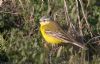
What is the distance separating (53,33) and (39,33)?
2.35 ft

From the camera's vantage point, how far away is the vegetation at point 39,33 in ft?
28.8

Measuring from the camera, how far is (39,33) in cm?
989

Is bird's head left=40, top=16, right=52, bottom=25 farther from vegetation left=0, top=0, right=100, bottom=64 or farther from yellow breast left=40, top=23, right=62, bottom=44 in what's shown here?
vegetation left=0, top=0, right=100, bottom=64

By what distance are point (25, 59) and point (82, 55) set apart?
114cm

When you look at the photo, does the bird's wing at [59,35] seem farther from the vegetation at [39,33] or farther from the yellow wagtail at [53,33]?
the vegetation at [39,33]

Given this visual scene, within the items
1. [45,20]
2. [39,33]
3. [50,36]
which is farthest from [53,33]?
[39,33]

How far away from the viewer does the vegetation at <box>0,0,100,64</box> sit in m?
8.78

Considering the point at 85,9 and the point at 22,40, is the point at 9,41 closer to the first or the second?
Answer: the point at 22,40

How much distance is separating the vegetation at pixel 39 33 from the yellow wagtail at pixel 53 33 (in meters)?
0.18

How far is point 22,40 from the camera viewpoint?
31.2 ft

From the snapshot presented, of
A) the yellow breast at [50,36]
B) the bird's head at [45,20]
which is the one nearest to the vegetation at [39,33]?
the yellow breast at [50,36]

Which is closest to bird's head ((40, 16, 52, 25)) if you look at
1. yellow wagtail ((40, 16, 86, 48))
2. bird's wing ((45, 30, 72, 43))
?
yellow wagtail ((40, 16, 86, 48))

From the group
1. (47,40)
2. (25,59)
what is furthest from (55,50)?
(25,59)

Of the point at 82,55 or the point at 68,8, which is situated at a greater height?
the point at 68,8
